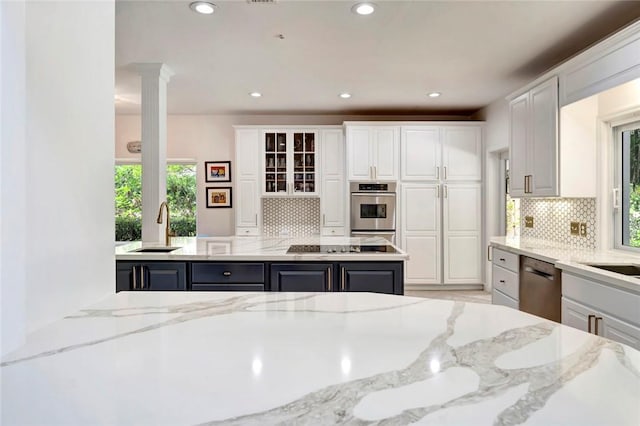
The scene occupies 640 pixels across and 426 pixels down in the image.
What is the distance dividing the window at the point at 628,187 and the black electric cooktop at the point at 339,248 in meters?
1.67

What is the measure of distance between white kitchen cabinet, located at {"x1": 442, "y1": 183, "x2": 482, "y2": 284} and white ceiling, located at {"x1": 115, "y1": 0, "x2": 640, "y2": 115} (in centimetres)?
124

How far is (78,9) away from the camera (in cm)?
109

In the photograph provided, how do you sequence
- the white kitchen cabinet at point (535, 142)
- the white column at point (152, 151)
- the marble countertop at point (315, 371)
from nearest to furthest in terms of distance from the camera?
the marble countertop at point (315, 371) → the white kitchen cabinet at point (535, 142) → the white column at point (152, 151)

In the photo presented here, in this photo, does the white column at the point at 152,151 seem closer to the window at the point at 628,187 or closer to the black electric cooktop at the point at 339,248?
the black electric cooktop at the point at 339,248

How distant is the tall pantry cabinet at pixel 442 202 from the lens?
17.7 ft

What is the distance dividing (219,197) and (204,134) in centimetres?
93

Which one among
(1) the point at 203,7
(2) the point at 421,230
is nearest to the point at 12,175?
(1) the point at 203,7

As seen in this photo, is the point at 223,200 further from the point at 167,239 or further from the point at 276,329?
the point at 276,329

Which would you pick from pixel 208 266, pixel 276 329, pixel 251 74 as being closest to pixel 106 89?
pixel 276 329

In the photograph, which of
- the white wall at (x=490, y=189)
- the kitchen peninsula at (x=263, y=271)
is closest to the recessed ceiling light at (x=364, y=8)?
the kitchen peninsula at (x=263, y=271)

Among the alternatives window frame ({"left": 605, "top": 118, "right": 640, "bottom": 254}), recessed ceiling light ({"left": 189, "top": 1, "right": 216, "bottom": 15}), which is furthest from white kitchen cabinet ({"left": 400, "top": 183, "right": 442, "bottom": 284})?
recessed ceiling light ({"left": 189, "top": 1, "right": 216, "bottom": 15})

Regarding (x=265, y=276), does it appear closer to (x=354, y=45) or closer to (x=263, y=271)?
(x=263, y=271)

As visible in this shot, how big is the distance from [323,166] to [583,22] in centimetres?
335

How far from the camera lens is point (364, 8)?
263 centimetres
